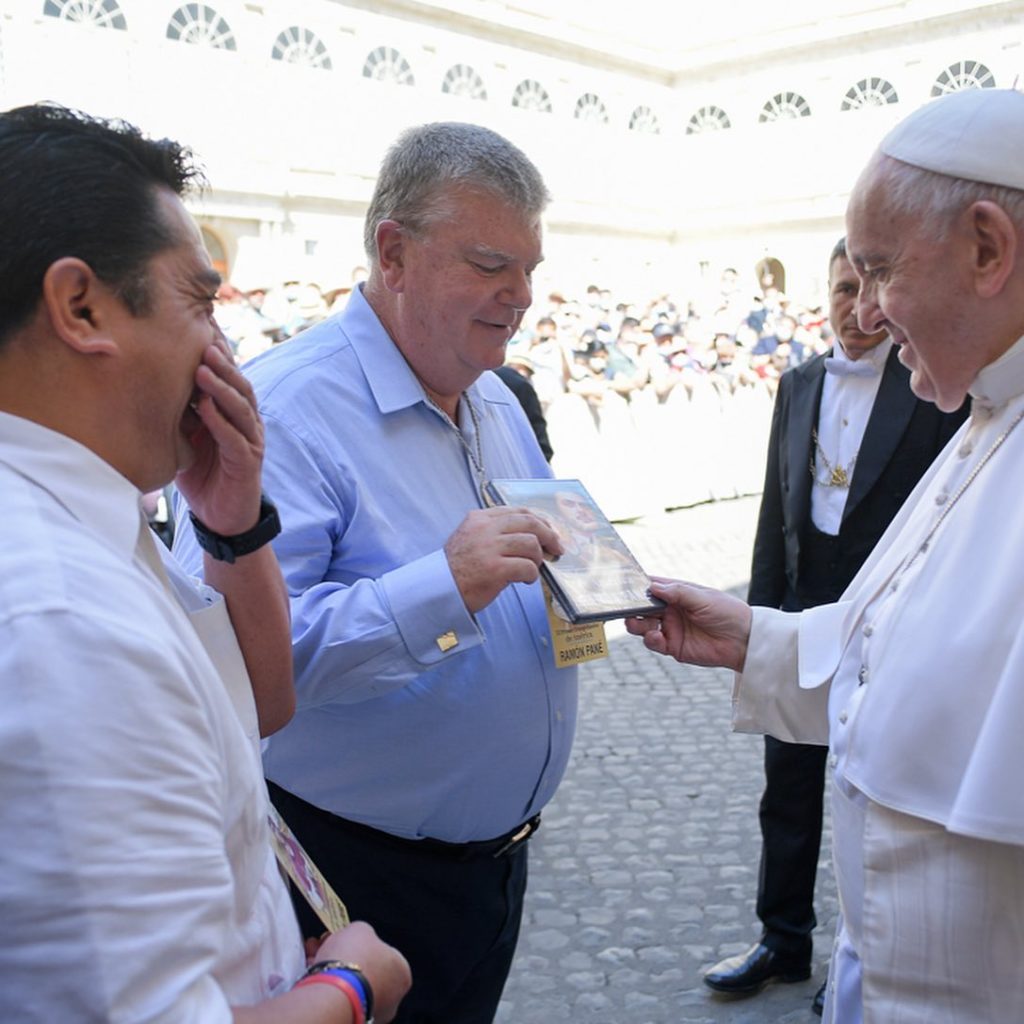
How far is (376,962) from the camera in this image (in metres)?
1.33

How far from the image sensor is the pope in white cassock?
165cm

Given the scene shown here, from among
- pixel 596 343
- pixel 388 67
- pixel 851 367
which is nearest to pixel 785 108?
A: pixel 388 67

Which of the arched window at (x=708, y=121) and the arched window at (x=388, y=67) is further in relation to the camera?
the arched window at (x=708, y=121)

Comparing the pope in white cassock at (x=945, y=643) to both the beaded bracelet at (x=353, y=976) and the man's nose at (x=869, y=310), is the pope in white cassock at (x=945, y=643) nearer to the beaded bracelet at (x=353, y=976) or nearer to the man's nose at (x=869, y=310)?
the man's nose at (x=869, y=310)

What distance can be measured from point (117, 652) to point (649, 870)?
3.77m

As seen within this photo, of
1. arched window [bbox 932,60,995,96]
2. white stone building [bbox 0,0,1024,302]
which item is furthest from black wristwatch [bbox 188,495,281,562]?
arched window [bbox 932,60,995,96]

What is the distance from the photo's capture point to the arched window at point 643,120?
39.9 meters

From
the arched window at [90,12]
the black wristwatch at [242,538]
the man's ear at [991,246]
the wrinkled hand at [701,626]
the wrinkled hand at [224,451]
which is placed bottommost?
the wrinkled hand at [701,626]

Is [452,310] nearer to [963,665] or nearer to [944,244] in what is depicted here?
[944,244]

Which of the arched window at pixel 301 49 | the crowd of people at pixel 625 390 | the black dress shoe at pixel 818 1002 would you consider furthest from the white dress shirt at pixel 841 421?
the arched window at pixel 301 49

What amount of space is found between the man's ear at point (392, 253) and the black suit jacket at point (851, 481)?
1910 millimetres

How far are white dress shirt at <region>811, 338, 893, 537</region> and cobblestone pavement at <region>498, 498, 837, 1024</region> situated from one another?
1551mm

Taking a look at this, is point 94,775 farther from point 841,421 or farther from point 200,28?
point 200,28

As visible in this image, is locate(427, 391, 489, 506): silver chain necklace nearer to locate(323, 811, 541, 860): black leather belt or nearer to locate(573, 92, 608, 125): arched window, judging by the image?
locate(323, 811, 541, 860): black leather belt
